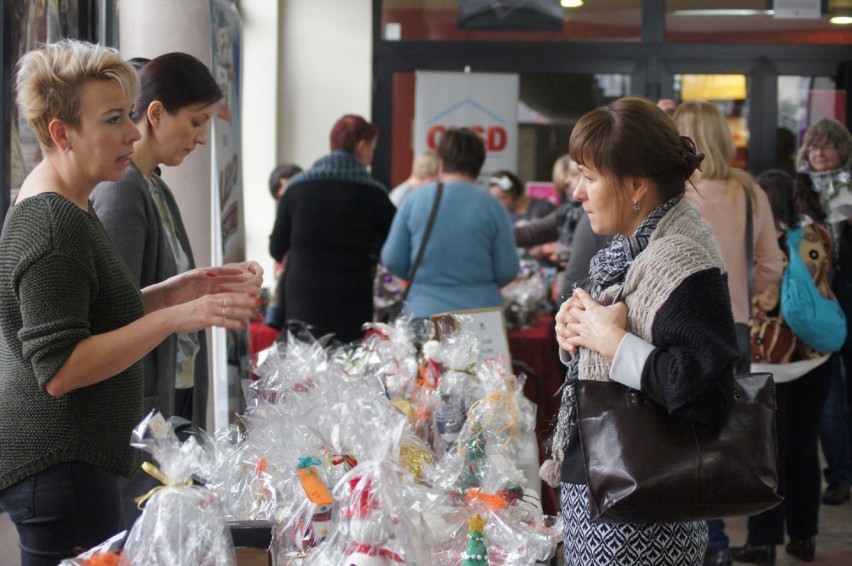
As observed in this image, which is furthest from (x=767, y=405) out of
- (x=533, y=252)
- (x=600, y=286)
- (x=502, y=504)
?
(x=533, y=252)

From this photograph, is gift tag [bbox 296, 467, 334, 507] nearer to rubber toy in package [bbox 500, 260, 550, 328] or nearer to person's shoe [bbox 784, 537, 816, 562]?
person's shoe [bbox 784, 537, 816, 562]

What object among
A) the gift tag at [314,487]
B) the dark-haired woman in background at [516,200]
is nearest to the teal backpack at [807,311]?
the gift tag at [314,487]

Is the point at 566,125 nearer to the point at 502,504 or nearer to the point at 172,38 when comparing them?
the point at 172,38

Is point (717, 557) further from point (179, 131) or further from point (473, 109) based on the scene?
point (473, 109)

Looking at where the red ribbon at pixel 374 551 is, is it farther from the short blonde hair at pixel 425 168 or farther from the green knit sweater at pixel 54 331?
the short blonde hair at pixel 425 168

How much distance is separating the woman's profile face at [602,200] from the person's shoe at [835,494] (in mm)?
4258

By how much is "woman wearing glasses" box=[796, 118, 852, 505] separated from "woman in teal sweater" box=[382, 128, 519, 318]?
5.59 ft

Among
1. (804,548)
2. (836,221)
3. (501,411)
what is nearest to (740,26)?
(836,221)

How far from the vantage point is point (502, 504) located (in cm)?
220

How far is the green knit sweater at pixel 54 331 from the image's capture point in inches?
72.3

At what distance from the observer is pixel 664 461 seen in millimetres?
1852

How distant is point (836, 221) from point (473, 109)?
3535mm

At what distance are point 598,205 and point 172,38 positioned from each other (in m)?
2.57

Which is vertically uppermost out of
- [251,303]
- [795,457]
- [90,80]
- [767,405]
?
[90,80]
